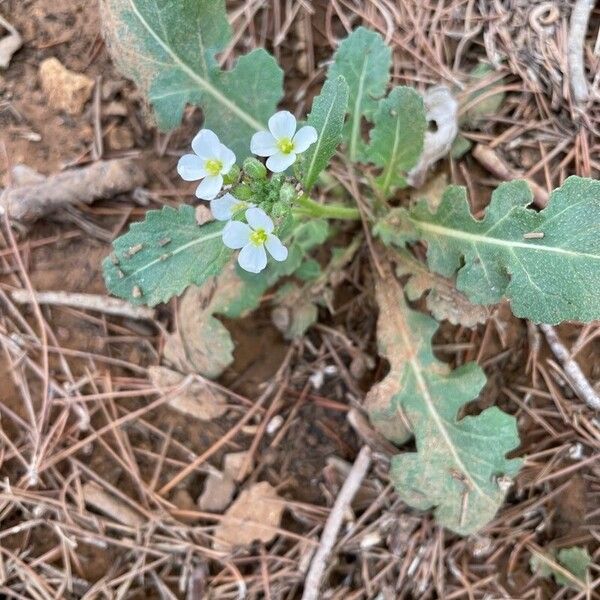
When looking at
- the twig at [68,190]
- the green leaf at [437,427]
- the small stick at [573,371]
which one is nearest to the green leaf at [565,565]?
the green leaf at [437,427]

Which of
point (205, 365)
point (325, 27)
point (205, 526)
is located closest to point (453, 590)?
point (205, 526)

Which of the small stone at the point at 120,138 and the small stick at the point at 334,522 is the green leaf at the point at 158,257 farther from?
the small stick at the point at 334,522

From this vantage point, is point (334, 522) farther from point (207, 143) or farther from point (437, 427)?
point (207, 143)

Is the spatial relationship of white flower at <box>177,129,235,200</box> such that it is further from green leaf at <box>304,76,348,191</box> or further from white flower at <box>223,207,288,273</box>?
green leaf at <box>304,76,348,191</box>

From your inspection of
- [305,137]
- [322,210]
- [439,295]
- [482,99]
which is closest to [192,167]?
[305,137]

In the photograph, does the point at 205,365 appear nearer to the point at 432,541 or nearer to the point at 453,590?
the point at 432,541

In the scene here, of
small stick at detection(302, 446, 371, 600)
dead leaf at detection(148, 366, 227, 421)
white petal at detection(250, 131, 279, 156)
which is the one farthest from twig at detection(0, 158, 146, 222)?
small stick at detection(302, 446, 371, 600)
